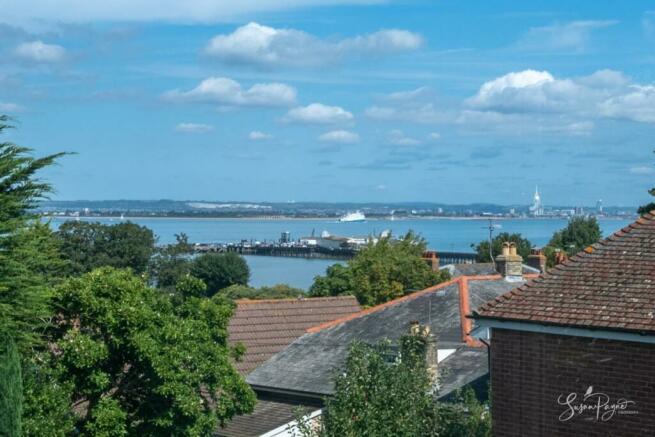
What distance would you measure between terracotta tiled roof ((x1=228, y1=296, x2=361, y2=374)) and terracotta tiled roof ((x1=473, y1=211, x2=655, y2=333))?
1660 cm

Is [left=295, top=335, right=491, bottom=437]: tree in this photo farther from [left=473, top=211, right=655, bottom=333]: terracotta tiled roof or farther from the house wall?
[left=473, top=211, right=655, bottom=333]: terracotta tiled roof

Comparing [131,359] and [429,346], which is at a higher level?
[131,359]

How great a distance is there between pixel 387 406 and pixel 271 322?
57.8 ft

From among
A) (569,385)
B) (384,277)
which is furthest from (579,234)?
(569,385)

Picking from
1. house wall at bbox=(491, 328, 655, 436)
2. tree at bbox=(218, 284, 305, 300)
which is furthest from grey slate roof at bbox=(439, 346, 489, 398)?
tree at bbox=(218, 284, 305, 300)

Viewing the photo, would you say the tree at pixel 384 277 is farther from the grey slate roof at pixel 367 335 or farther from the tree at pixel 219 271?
the tree at pixel 219 271

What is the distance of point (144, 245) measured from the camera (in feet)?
282

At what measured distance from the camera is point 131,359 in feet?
68.4

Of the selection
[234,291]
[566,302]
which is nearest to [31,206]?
[566,302]

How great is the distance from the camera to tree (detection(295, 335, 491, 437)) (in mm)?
17062

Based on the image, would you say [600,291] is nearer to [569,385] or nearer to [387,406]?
[569,385]

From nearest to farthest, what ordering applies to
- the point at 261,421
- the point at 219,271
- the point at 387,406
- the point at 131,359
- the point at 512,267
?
1. the point at 387,406
2. the point at 131,359
3. the point at 261,421
4. the point at 512,267
5. the point at 219,271

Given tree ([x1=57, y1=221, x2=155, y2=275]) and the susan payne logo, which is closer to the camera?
the susan payne logo

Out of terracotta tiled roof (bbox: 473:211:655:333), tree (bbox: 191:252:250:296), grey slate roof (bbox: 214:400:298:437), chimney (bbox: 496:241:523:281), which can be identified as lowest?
tree (bbox: 191:252:250:296)
